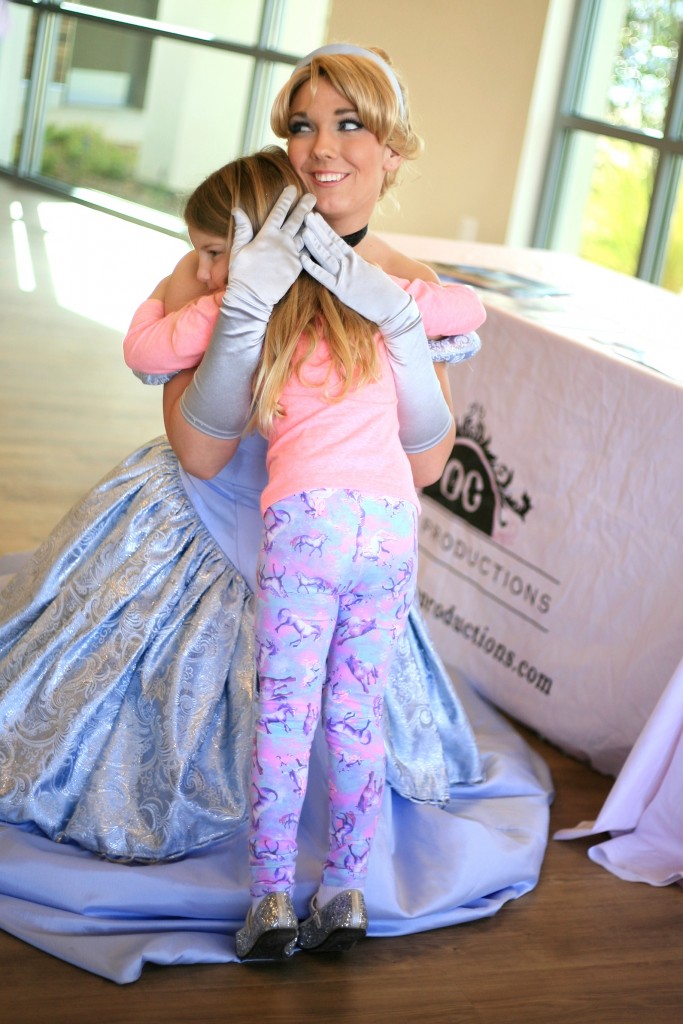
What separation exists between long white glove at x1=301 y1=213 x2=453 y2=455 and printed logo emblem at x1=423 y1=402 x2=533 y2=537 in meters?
0.94

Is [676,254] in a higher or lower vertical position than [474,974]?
higher

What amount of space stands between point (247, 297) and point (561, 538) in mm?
1151

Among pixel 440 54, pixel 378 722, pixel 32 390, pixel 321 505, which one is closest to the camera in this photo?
pixel 321 505

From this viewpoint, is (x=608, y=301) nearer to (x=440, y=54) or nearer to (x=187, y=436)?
(x=187, y=436)

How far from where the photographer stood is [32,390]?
13.2 ft

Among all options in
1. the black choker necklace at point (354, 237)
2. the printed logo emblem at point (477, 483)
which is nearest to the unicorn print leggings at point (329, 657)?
the black choker necklace at point (354, 237)

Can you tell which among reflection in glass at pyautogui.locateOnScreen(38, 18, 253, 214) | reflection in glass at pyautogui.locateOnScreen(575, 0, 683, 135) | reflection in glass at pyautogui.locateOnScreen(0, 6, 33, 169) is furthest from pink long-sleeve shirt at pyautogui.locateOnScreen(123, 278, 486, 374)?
reflection in glass at pyautogui.locateOnScreen(0, 6, 33, 169)

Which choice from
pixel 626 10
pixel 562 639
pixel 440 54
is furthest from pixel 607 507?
pixel 440 54

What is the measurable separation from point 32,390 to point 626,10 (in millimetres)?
2479

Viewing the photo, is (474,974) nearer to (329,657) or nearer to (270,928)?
(270,928)

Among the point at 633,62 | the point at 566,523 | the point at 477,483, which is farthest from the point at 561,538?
the point at 633,62

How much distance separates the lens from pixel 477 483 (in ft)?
8.70

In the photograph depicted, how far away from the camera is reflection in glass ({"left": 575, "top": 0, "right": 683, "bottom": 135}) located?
13.9 feet

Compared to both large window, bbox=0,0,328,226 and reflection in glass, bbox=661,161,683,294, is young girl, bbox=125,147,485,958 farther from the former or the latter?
large window, bbox=0,0,328,226
